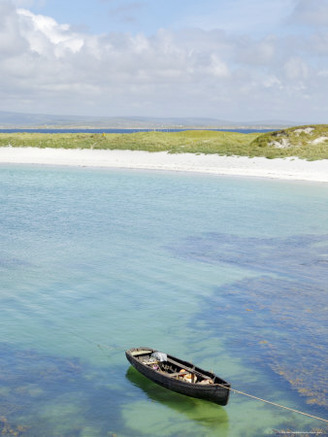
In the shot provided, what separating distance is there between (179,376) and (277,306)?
22.4 feet

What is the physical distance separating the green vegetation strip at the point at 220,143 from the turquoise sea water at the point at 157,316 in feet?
100

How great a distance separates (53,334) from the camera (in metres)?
15.1

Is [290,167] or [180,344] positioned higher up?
[290,167]

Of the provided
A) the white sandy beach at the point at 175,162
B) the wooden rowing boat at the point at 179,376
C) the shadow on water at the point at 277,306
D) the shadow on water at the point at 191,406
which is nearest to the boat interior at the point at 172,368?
the wooden rowing boat at the point at 179,376

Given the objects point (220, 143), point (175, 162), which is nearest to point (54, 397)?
point (175, 162)

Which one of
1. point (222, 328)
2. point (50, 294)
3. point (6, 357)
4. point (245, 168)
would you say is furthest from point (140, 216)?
point (245, 168)

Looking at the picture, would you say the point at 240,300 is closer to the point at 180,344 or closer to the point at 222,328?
the point at 222,328

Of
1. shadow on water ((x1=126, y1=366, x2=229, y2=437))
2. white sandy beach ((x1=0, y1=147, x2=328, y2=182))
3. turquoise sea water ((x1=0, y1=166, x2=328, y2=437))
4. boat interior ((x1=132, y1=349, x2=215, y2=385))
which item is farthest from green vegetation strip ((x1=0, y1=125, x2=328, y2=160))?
shadow on water ((x1=126, y1=366, x2=229, y2=437))

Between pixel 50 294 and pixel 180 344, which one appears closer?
pixel 180 344

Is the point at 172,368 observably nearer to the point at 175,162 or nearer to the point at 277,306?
the point at 277,306

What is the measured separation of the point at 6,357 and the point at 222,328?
6179 mm

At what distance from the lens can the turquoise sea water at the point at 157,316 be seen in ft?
37.0

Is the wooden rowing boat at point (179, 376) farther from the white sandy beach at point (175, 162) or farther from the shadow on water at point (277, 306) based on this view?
the white sandy beach at point (175, 162)

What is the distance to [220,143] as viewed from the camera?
75375 millimetres
